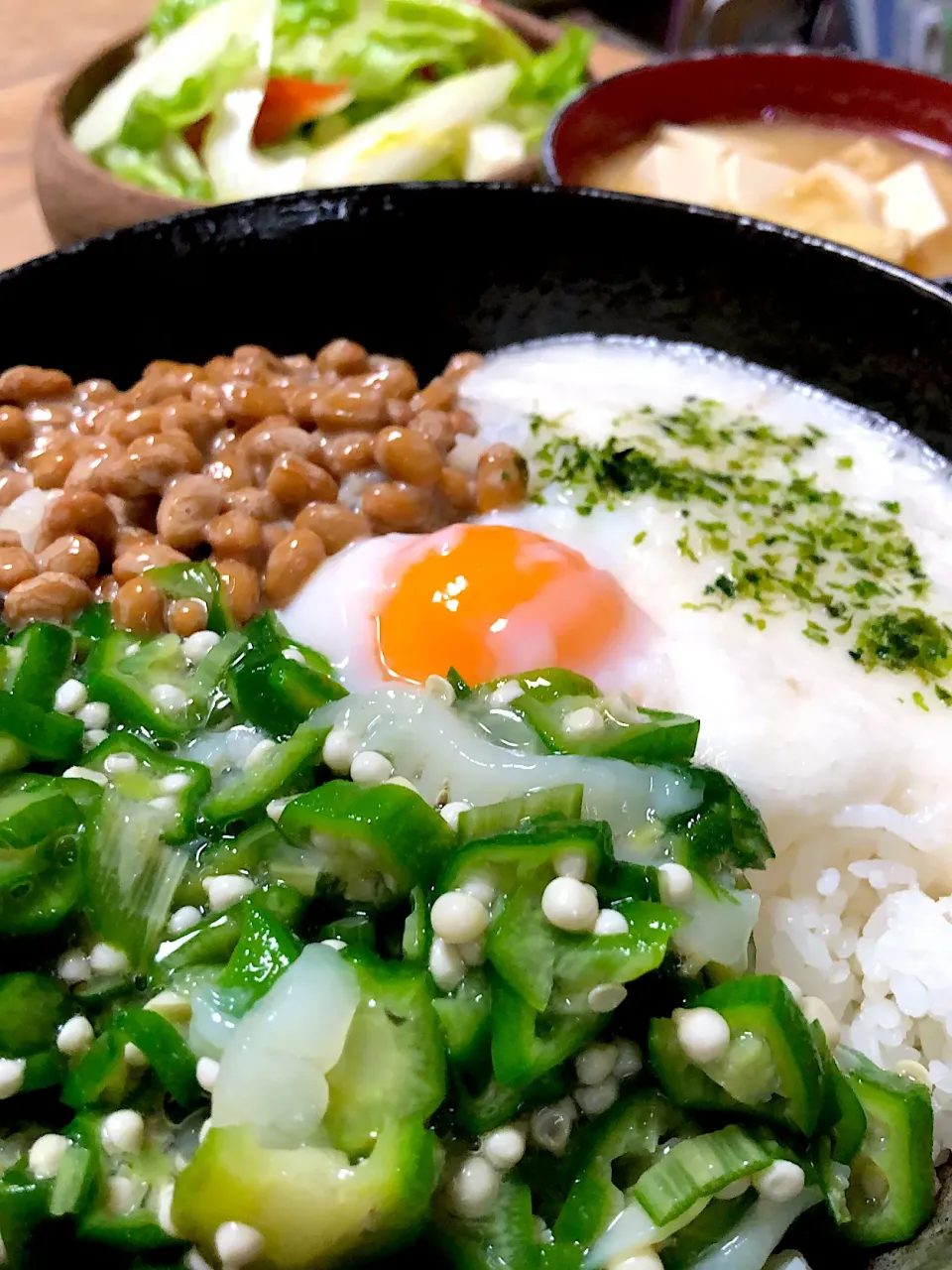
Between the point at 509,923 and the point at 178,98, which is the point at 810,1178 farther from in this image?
the point at 178,98

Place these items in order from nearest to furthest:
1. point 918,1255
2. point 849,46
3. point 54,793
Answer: point 918,1255, point 54,793, point 849,46

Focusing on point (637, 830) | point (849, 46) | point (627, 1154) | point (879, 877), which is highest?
point (849, 46)

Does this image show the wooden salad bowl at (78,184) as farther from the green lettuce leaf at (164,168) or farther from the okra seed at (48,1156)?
the okra seed at (48,1156)

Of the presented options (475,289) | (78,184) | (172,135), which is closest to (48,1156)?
(475,289)

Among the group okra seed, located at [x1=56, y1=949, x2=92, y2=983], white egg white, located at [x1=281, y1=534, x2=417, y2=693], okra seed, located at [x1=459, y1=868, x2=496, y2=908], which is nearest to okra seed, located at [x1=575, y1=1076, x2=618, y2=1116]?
okra seed, located at [x1=459, y1=868, x2=496, y2=908]

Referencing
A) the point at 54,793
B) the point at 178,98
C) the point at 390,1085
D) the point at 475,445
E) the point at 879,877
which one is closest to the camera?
the point at 390,1085

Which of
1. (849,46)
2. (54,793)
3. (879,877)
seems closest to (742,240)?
(879,877)
